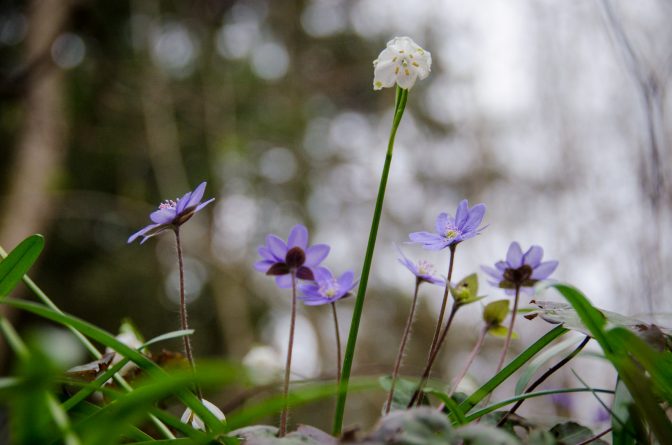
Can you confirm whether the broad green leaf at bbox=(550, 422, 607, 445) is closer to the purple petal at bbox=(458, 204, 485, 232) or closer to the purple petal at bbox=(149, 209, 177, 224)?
the purple petal at bbox=(458, 204, 485, 232)

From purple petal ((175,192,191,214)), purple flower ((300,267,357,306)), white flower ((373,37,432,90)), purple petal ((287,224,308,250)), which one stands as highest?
white flower ((373,37,432,90))

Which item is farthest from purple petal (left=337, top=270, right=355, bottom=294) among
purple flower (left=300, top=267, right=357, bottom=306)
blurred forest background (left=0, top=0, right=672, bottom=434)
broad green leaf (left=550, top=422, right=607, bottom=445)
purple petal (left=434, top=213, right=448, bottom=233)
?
blurred forest background (left=0, top=0, right=672, bottom=434)

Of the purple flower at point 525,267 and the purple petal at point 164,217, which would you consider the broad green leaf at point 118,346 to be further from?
the purple flower at point 525,267

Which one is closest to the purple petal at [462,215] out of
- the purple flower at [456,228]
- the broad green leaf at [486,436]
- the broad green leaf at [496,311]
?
the purple flower at [456,228]

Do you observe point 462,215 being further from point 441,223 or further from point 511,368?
point 511,368

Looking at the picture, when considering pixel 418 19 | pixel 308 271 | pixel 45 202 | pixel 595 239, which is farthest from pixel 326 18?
pixel 308 271

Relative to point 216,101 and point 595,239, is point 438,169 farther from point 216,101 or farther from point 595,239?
point 595,239
